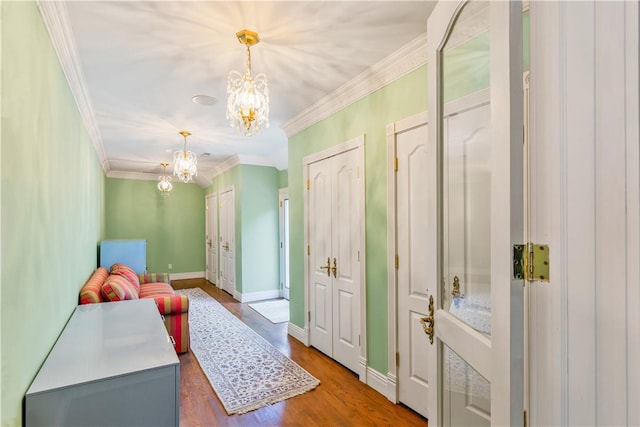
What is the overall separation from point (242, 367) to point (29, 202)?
7.72 feet

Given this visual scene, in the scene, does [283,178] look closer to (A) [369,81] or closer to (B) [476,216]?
(A) [369,81]

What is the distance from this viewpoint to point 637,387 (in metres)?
0.64

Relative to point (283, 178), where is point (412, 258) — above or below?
below

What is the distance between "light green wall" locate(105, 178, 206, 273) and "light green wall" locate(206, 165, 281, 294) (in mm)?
2622

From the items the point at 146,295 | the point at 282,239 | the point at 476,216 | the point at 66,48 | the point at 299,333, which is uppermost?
the point at 66,48

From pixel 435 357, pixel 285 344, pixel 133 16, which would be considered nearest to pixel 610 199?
pixel 435 357

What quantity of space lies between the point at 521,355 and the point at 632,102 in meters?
0.63

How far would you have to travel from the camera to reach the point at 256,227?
591 centimetres

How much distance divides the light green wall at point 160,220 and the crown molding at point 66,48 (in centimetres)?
461

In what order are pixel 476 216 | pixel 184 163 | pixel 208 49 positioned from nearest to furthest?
pixel 476 216 → pixel 208 49 → pixel 184 163

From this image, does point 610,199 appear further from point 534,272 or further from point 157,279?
point 157,279

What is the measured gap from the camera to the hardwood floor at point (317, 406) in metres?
2.29

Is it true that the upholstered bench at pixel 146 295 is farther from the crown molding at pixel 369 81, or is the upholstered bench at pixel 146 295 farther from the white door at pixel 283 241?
the crown molding at pixel 369 81

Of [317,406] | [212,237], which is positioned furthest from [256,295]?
[317,406]
